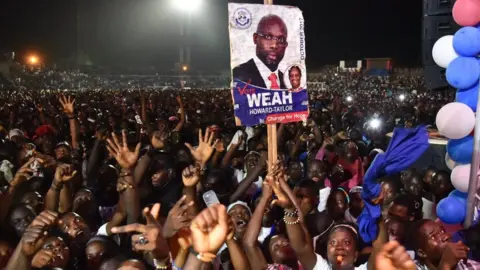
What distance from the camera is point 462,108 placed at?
465 centimetres

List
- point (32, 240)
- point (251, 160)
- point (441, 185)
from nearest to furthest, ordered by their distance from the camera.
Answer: point (32, 240)
point (441, 185)
point (251, 160)

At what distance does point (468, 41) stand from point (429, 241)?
6.98 feet

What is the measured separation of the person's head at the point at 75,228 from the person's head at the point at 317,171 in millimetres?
2458

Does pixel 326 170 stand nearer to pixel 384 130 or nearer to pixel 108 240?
pixel 108 240

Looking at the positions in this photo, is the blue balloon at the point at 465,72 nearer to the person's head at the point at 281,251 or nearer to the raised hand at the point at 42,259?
the person's head at the point at 281,251

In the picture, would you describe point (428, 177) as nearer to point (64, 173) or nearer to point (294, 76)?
point (294, 76)

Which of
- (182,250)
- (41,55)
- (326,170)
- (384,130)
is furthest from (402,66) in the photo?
(182,250)

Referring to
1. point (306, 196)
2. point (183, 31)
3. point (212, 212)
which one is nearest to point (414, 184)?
point (306, 196)

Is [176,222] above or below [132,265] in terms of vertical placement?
above

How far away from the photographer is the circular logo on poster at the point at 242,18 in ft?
13.2

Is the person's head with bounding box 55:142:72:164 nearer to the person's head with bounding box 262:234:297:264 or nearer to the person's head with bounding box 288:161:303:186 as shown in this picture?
the person's head with bounding box 288:161:303:186

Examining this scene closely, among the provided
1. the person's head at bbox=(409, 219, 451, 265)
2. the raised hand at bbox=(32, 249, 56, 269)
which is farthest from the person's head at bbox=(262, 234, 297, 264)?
the raised hand at bbox=(32, 249, 56, 269)

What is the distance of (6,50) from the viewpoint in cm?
5009

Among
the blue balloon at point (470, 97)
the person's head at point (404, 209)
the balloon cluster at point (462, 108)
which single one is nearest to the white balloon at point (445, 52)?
the balloon cluster at point (462, 108)
